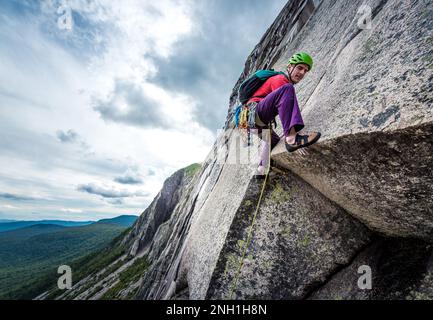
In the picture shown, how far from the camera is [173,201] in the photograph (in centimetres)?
6538

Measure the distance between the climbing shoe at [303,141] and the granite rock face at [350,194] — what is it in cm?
16

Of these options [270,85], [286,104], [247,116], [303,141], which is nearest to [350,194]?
[303,141]

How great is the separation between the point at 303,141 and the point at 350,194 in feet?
6.00

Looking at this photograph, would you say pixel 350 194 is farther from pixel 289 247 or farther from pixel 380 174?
pixel 289 247

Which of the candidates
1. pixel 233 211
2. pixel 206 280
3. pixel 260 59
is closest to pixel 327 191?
pixel 233 211

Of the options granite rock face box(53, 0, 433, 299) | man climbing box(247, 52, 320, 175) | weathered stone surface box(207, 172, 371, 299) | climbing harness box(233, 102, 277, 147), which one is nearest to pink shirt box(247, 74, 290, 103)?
man climbing box(247, 52, 320, 175)

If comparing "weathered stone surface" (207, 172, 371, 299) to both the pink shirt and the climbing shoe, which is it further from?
the pink shirt

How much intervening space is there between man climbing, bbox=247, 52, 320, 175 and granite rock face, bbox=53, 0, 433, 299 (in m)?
0.37

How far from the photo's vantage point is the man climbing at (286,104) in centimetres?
475

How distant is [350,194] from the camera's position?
5164 millimetres

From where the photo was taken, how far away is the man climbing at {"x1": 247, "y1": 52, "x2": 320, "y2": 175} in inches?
187

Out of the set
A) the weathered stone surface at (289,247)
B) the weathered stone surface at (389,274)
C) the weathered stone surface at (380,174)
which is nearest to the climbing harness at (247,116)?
the weathered stone surface at (380,174)

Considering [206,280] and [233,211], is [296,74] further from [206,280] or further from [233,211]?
[206,280]

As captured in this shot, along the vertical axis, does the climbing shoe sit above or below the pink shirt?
below
